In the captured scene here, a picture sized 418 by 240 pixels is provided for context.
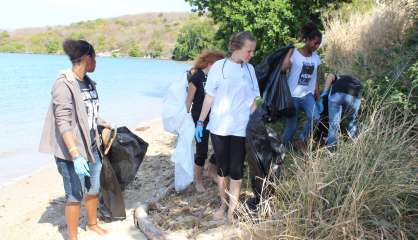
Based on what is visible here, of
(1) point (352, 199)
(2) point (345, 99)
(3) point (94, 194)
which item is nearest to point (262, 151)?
(1) point (352, 199)

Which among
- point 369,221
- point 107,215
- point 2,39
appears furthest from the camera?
point 2,39

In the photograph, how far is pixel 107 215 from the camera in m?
5.07

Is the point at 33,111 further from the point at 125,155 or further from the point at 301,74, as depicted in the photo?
the point at 301,74

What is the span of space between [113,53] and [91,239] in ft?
284

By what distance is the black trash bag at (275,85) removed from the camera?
5262 mm

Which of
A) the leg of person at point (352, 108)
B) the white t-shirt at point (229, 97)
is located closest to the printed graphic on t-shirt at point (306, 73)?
Result: the leg of person at point (352, 108)

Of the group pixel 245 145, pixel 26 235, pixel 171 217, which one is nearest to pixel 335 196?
pixel 245 145

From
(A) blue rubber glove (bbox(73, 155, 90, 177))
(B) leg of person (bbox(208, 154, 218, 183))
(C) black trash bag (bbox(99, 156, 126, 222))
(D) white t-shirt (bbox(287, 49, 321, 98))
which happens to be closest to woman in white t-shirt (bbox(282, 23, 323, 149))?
(D) white t-shirt (bbox(287, 49, 321, 98))

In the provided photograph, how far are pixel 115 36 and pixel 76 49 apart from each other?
10239 cm

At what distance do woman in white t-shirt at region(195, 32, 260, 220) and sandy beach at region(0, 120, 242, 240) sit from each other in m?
0.50

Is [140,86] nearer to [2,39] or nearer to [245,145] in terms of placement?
[245,145]

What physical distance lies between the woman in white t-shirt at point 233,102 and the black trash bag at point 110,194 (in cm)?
122

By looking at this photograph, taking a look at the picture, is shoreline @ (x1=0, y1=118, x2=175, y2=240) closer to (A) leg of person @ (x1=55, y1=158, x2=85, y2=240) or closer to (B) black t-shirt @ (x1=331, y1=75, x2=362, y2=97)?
(A) leg of person @ (x1=55, y1=158, x2=85, y2=240)

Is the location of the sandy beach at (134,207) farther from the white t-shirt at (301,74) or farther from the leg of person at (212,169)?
the white t-shirt at (301,74)
